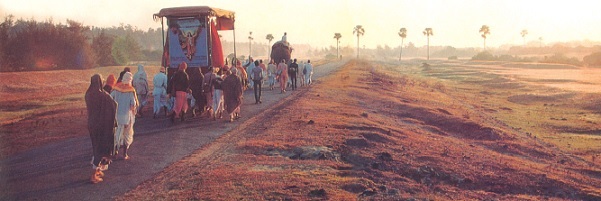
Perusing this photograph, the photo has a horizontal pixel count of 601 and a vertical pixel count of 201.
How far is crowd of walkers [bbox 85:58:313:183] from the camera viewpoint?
9406 mm

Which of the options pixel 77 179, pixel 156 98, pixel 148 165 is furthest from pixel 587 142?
pixel 77 179

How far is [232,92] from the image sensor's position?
A: 16.2 metres

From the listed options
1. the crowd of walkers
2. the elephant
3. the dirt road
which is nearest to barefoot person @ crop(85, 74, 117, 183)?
the crowd of walkers

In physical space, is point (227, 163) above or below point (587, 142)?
above

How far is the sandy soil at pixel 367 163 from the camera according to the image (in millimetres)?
9141

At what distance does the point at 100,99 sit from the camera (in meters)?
9.41

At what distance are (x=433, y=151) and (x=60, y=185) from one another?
9.07m

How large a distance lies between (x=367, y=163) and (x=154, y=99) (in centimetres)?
805

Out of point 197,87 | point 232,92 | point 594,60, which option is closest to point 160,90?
point 197,87

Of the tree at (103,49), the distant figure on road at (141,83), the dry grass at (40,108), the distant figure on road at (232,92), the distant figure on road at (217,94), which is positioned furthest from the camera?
the tree at (103,49)

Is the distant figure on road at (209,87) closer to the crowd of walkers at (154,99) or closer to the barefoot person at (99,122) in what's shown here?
the crowd of walkers at (154,99)

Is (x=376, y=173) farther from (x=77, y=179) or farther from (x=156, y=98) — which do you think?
(x=156, y=98)

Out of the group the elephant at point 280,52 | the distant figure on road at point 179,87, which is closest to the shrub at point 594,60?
the elephant at point 280,52

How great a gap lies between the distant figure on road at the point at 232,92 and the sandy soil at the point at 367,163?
64cm
